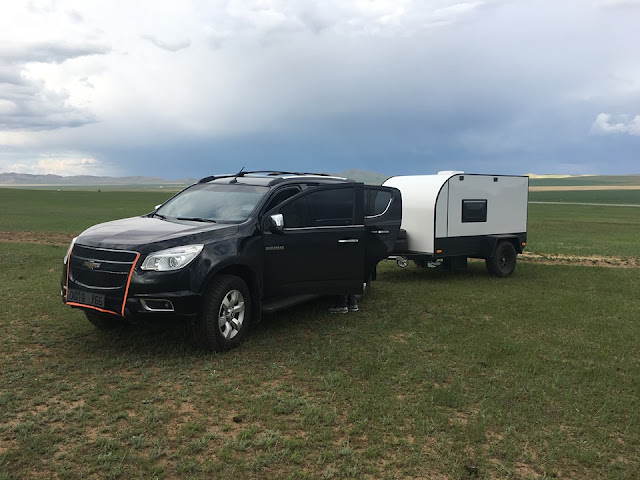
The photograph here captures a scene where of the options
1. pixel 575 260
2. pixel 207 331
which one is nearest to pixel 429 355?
pixel 207 331

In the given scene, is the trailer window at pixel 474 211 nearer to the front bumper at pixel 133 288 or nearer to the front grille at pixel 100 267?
the front bumper at pixel 133 288

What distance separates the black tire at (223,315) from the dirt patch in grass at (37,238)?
483 inches

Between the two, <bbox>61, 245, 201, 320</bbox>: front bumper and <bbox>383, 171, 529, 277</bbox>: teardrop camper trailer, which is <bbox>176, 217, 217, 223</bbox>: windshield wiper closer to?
<bbox>61, 245, 201, 320</bbox>: front bumper

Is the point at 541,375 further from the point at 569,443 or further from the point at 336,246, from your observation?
the point at 336,246

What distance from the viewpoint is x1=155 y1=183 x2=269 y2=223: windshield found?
7312 mm

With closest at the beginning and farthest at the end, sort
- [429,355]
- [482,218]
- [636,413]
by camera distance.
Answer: [636,413]
[429,355]
[482,218]

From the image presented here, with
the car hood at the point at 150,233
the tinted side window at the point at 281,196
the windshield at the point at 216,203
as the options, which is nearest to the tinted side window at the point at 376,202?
the tinted side window at the point at 281,196

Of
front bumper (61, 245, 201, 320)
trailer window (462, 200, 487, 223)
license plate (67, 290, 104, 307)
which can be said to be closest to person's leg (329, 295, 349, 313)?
front bumper (61, 245, 201, 320)

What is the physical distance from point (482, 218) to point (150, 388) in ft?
30.4

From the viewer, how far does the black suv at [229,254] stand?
606 cm

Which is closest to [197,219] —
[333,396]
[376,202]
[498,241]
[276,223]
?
[276,223]

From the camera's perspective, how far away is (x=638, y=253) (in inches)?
703

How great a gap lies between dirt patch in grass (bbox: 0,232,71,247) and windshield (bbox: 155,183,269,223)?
10.7 meters

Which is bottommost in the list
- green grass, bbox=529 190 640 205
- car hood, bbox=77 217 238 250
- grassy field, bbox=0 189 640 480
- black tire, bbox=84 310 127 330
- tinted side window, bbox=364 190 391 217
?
green grass, bbox=529 190 640 205
